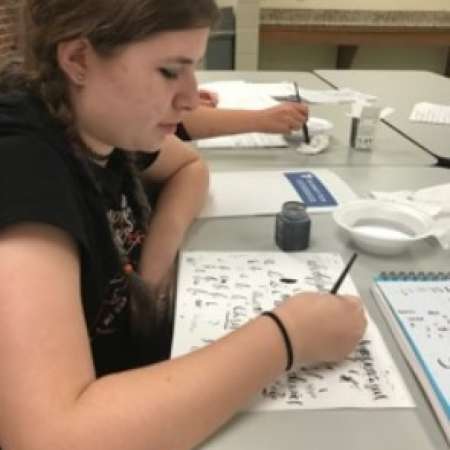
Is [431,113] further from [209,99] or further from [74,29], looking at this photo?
[74,29]

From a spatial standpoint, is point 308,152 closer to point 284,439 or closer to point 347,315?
point 347,315

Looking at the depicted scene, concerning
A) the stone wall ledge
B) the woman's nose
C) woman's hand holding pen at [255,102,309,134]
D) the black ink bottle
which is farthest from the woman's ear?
the stone wall ledge

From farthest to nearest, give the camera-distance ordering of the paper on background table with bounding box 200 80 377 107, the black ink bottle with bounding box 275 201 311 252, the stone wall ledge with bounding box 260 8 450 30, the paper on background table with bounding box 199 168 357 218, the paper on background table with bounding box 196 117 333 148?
the stone wall ledge with bounding box 260 8 450 30 → the paper on background table with bounding box 200 80 377 107 → the paper on background table with bounding box 196 117 333 148 → the paper on background table with bounding box 199 168 357 218 → the black ink bottle with bounding box 275 201 311 252

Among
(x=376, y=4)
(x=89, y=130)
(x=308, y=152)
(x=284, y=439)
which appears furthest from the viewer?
(x=376, y=4)

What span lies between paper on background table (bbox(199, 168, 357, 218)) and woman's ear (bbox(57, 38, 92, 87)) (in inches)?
15.1

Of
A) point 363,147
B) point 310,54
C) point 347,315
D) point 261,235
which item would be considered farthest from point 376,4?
point 347,315

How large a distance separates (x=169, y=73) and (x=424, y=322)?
0.44 m

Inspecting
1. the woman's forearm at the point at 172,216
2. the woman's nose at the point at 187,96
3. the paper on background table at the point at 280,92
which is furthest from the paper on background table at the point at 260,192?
the paper on background table at the point at 280,92

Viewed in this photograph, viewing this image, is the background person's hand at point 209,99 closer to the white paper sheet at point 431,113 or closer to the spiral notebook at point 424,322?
the white paper sheet at point 431,113

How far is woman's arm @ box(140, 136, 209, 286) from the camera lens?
2.98 feet

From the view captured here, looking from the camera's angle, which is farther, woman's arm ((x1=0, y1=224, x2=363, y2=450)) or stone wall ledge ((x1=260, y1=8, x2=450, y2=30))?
stone wall ledge ((x1=260, y1=8, x2=450, y2=30))

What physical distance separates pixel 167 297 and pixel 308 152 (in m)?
0.65

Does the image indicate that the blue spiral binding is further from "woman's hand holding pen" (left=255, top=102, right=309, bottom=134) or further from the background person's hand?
the background person's hand

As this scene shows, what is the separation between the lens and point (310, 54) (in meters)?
4.24
